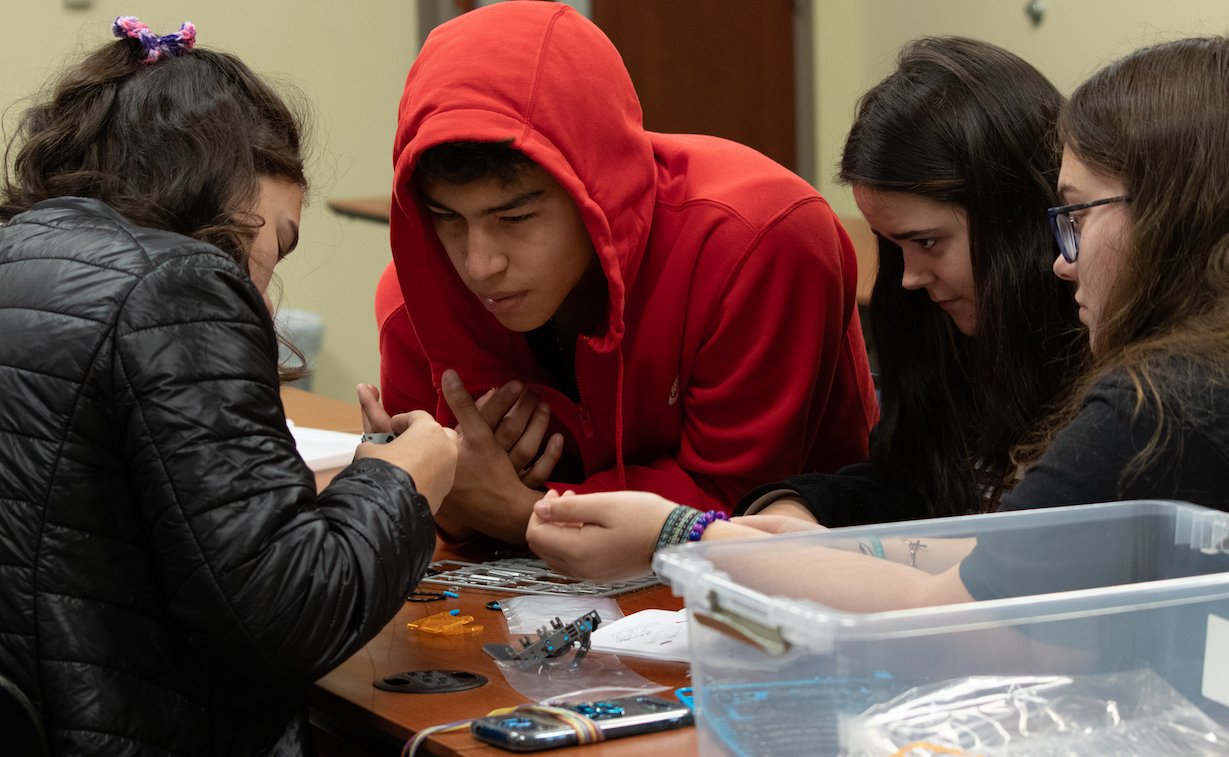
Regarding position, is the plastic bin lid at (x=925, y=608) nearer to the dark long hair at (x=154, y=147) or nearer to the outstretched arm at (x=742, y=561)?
the outstretched arm at (x=742, y=561)

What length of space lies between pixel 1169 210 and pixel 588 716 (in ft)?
1.95

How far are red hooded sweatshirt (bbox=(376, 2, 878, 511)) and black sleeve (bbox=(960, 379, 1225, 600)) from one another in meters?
0.56

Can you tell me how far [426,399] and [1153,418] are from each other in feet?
3.44

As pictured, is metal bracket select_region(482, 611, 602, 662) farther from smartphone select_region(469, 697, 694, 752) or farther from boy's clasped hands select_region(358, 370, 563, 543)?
boy's clasped hands select_region(358, 370, 563, 543)

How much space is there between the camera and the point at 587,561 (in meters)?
1.07

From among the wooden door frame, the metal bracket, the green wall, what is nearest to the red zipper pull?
the metal bracket

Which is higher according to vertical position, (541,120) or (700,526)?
(541,120)

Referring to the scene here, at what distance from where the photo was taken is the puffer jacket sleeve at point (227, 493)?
79 centimetres

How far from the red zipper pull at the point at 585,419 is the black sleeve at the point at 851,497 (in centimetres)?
23

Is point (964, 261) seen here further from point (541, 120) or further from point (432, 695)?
point (432, 695)

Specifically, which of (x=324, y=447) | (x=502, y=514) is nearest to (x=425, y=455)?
(x=502, y=514)

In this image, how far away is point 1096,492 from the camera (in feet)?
2.69

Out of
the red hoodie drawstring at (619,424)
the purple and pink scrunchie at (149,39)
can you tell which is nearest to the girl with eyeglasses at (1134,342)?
the red hoodie drawstring at (619,424)

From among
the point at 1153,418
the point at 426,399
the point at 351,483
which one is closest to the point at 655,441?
the point at 426,399
